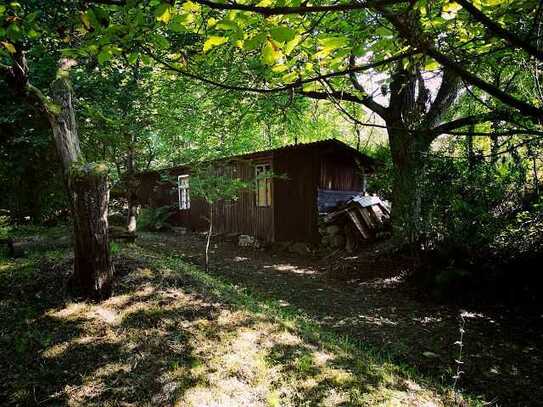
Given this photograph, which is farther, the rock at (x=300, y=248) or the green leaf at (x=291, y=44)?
the rock at (x=300, y=248)

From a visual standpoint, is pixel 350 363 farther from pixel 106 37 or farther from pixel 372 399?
pixel 106 37

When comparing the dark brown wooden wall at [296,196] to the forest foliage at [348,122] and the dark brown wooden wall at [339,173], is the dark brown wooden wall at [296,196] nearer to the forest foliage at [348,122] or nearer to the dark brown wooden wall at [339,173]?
the dark brown wooden wall at [339,173]

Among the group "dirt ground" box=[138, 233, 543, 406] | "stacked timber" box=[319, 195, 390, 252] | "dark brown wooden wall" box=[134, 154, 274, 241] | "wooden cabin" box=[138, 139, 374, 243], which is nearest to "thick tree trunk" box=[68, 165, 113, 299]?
"dirt ground" box=[138, 233, 543, 406]

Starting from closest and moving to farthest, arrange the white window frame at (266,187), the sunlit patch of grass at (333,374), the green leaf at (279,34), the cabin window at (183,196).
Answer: the green leaf at (279,34), the sunlit patch of grass at (333,374), the white window frame at (266,187), the cabin window at (183,196)

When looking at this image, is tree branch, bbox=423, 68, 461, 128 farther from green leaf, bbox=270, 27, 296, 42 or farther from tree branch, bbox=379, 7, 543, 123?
green leaf, bbox=270, 27, 296, 42

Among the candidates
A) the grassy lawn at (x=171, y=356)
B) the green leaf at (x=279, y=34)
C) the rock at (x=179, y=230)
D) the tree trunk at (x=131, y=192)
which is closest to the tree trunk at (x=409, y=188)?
the grassy lawn at (x=171, y=356)

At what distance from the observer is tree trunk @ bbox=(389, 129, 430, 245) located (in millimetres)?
7207

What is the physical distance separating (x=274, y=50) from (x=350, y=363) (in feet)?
11.1

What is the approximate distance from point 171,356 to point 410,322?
13.3 ft

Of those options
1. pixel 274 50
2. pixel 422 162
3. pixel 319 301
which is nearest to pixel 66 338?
pixel 274 50

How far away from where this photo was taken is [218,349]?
3.55 metres

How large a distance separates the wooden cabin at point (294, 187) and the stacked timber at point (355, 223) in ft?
2.39

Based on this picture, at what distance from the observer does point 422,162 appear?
717cm

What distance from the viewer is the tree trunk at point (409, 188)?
7207mm
